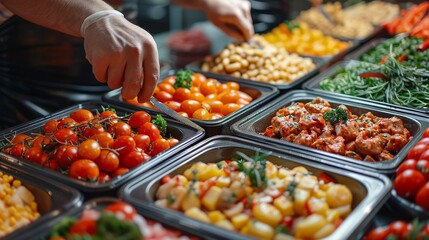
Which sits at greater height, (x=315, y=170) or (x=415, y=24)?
(x=415, y=24)

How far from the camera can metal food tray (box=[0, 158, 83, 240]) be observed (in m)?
1.82

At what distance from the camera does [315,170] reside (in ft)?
7.55

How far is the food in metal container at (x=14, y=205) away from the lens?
195 centimetres

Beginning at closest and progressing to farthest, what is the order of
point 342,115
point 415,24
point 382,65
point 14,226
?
point 14,226
point 342,115
point 382,65
point 415,24

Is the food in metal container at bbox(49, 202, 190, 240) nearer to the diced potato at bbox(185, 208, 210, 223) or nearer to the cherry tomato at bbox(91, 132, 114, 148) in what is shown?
the diced potato at bbox(185, 208, 210, 223)

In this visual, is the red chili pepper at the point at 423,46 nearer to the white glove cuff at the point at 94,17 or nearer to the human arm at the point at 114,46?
the human arm at the point at 114,46

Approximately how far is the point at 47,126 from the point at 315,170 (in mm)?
1364

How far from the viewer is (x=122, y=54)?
7.92 ft

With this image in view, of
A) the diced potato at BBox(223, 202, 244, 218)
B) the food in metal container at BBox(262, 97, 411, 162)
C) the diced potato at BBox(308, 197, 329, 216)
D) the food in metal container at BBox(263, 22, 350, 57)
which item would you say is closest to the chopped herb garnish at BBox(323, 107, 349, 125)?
the food in metal container at BBox(262, 97, 411, 162)

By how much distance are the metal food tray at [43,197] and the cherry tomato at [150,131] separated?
0.58 metres

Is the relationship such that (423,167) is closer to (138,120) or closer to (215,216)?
(215,216)

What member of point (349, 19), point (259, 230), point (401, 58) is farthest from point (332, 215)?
point (349, 19)

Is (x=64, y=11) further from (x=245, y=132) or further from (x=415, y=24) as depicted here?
(x=415, y=24)

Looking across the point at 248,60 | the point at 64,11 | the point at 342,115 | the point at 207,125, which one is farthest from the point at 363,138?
the point at 64,11
